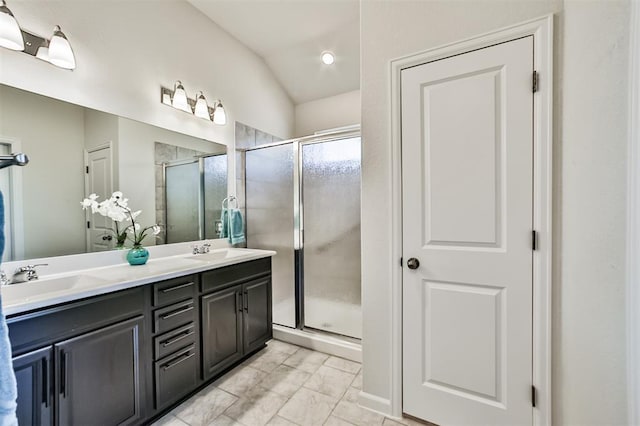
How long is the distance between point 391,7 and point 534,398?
7.17ft

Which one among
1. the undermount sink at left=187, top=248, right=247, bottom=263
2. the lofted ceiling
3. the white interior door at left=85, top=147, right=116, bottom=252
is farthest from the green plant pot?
the lofted ceiling

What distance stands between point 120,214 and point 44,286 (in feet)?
1.80

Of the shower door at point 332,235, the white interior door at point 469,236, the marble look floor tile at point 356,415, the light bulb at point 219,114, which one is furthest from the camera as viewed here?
the light bulb at point 219,114

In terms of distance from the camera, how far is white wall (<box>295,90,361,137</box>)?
3.26m

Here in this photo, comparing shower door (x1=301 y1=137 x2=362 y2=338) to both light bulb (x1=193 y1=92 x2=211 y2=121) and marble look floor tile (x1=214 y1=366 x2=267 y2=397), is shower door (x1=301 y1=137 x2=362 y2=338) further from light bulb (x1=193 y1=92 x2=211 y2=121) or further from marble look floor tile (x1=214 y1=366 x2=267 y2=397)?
light bulb (x1=193 y1=92 x2=211 y2=121)

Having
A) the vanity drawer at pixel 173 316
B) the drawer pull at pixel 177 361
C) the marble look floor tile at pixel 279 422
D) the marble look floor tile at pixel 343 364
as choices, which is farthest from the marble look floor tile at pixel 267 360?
the vanity drawer at pixel 173 316

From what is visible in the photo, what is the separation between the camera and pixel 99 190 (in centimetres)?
177

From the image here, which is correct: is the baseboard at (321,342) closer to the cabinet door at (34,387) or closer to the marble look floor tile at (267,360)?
the marble look floor tile at (267,360)

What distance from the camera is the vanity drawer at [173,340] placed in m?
1.55

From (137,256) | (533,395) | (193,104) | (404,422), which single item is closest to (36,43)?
(193,104)

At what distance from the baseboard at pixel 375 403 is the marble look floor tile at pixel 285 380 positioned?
1.52 feet

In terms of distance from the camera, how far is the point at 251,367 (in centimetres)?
212

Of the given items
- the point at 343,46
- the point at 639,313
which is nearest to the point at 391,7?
the point at 343,46

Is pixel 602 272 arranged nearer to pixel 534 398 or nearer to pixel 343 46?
pixel 534 398
